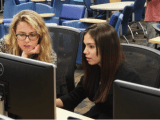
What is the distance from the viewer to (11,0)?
6434mm

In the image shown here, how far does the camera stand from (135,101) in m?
0.77

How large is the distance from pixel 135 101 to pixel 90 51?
2.41ft

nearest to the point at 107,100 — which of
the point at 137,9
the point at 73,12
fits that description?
the point at 73,12

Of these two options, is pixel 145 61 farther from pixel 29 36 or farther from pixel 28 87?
pixel 28 87

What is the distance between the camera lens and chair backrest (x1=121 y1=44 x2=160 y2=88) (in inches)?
58.8

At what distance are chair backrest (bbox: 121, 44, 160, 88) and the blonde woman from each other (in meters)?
0.56

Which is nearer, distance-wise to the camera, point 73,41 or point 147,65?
point 147,65

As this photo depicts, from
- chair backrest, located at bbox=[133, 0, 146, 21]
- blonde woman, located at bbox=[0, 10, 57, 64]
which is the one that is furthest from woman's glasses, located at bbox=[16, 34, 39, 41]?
chair backrest, located at bbox=[133, 0, 146, 21]

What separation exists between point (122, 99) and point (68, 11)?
481cm

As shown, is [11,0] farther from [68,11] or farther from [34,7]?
[68,11]

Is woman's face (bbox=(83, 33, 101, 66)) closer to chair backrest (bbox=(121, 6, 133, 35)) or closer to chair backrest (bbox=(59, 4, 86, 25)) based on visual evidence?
chair backrest (bbox=(121, 6, 133, 35))

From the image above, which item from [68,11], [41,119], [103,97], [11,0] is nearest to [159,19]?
[68,11]

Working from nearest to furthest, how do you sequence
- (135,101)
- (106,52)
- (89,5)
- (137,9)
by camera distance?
(135,101) < (106,52) < (137,9) < (89,5)

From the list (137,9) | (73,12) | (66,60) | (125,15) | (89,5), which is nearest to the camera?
(66,60)
